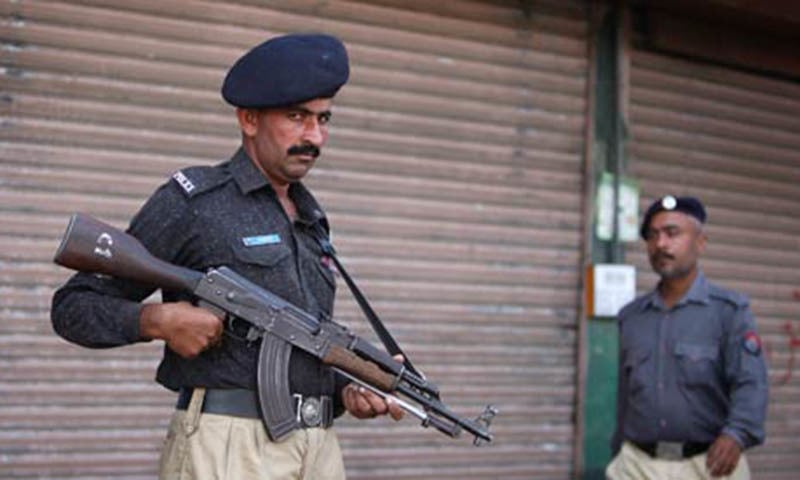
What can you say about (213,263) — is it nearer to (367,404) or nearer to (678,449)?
(367,404)

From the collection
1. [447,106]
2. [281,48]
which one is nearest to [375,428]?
[447,106]

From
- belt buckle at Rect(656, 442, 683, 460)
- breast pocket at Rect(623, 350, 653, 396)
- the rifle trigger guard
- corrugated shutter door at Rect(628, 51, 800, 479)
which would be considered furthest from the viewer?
corrugated shutter door at Rect(628, 51, 800, 479)

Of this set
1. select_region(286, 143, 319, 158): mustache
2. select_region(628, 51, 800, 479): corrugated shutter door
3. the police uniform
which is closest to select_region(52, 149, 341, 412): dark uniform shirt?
the police uniform

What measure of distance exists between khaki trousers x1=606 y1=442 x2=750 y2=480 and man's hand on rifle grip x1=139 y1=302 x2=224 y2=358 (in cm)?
258

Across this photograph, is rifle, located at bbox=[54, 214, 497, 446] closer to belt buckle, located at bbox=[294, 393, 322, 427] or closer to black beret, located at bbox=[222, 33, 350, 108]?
belt buckle, located at bbox=[294, 393, 322, 427]

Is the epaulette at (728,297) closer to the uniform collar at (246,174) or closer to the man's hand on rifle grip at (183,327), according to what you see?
the uniform collar at (246,174)

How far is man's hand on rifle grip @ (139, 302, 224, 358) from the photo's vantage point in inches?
117

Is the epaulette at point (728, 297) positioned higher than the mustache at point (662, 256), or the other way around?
the mustache at point (662, 256)

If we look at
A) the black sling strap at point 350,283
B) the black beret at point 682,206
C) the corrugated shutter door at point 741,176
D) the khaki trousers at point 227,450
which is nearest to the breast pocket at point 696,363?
the black beret at point 682,206

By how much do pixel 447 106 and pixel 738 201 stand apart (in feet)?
6.60

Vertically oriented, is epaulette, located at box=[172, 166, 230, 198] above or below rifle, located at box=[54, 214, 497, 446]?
above

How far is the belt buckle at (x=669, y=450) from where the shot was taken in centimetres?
504

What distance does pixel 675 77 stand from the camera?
698 cm

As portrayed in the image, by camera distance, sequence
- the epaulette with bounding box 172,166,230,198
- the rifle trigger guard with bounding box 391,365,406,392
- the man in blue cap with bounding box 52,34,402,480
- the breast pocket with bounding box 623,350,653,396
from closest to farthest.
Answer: the man in blue cap with bounding box 52,34,402,480, the epaulette with bounding box 172,166,230,198, the rifle trigger guard with bounding box 391,365,406,392, the breast pocket with bounding box 623,350,653,396
